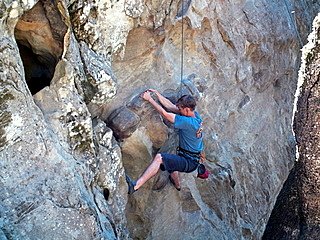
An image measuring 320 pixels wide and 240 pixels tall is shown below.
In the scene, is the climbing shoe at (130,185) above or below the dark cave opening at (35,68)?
below

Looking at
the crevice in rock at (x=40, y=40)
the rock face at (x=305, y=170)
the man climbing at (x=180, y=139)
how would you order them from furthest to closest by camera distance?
the man climbing at (x=180, y=139), the rock face at (x=305, y=170), the crevice in rock at (x=40, y=40)

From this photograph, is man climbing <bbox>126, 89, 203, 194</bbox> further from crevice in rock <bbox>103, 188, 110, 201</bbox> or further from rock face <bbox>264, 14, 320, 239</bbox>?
rock face <bbox>264, 14, 320, 239</bbox>

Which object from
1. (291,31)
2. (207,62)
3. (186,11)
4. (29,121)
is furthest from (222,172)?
(29,121)

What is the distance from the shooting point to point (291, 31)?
27.5 ft

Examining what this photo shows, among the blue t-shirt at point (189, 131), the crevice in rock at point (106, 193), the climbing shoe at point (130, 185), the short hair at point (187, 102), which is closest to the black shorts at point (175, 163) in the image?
the blue t-shirt at point (189, 131)

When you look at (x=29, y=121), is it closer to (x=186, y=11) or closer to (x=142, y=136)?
(x=142, y=136)

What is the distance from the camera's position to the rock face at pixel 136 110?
3.75 metres

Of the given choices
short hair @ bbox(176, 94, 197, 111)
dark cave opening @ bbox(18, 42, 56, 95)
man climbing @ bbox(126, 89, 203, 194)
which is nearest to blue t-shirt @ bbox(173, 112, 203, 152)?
man climbing @ bbox(126, 89, 203, 194)

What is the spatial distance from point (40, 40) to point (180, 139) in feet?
5.94

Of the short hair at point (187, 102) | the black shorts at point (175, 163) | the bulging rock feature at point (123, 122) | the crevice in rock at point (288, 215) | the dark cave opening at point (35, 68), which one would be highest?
the dark cave opening at point (35, 68)

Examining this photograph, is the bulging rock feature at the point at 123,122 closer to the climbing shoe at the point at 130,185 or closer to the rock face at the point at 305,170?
the climbing shoe at the point at 130,185

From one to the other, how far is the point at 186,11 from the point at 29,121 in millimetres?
2922

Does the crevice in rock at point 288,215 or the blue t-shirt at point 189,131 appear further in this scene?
the blue t-shirt at point 189,131

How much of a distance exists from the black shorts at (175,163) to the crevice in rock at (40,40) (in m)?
1.39
